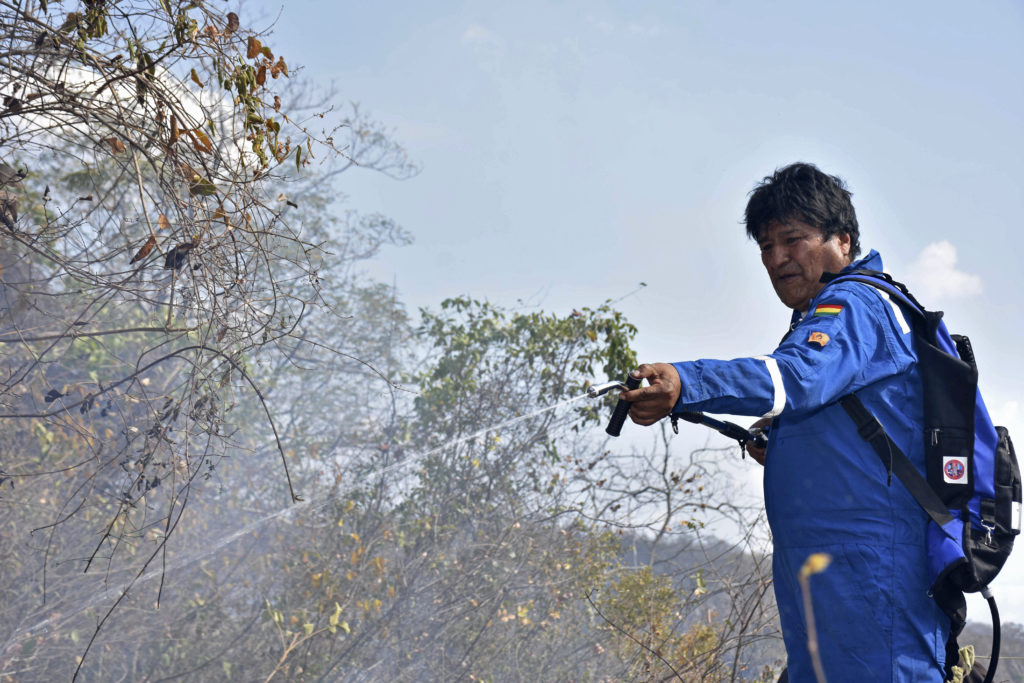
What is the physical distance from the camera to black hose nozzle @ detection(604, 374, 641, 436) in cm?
159

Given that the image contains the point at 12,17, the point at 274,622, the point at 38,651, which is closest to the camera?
the point at 12,17

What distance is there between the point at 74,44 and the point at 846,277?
2.12m

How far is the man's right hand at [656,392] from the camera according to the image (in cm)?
155

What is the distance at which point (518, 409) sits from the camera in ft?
20.7

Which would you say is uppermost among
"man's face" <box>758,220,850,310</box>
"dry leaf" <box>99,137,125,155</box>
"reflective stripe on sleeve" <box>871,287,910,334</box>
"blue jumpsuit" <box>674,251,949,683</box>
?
"dry leaf" <box>99,137,125,155</box>

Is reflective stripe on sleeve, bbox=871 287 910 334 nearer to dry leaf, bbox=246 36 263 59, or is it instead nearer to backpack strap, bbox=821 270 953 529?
backpack strap, bbox=821 270 953 529

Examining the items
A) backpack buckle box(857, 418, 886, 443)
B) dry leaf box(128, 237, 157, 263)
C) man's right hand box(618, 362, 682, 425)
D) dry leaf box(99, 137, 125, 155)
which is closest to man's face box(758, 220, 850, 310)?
backpack buckle box(857, 418, 886, 443)

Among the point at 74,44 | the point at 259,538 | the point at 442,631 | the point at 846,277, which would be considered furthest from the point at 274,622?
the point at 846,277

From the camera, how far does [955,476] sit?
1.78 meters

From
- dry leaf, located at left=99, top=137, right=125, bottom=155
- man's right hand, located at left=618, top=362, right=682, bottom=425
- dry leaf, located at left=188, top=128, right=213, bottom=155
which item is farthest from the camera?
dry leaf, located at left=99, top=137, right=125, bottom=155

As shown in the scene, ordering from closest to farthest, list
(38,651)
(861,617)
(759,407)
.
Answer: (759,407) → (861,617) → (38,651)

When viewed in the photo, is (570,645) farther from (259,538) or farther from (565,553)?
(259,538)

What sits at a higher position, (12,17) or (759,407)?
(12,17)

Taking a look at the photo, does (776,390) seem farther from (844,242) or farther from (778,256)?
(844,242)
